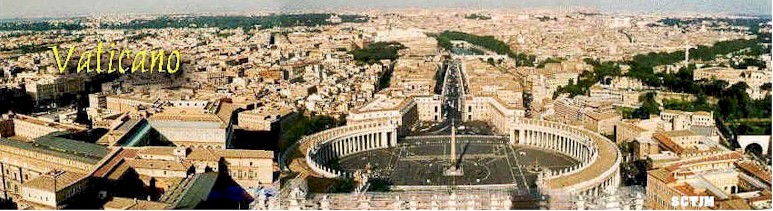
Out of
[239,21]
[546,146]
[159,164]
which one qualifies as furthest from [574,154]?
[239,21]

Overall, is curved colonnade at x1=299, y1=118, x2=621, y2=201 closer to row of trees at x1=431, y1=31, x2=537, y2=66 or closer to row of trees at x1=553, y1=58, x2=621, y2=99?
row of trees at x1=553, y1=58, x2=621, y2=99

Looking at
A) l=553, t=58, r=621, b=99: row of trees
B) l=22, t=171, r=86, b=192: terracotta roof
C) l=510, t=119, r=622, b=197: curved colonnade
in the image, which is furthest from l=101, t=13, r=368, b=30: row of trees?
l=22, t=171, r=86, b=192: terracotta roof

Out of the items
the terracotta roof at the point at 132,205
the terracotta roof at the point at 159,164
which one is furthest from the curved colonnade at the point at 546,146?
the terracotta roof at the point at 132,205

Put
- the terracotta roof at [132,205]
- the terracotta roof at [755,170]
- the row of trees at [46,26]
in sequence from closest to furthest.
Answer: the terracotta roof at [132,205] → the terracotta roof at [755,170] → the row of trees at [46,26]

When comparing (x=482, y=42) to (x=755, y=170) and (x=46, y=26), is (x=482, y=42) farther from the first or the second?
(x=755, y=170)

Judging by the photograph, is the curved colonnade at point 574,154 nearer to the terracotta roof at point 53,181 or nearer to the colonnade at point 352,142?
the colonnade at point 352,142

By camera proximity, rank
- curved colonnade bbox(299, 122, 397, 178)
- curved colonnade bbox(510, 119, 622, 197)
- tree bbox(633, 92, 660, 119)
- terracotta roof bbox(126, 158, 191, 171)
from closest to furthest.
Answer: terracotta roof bbox(126, 158, 191, 171), curved colonnade bbox(510, 119, 622, 197), curved colonnade bbox(299, 122, 397, 178), tree bbox(633, 92, 660, 119)
